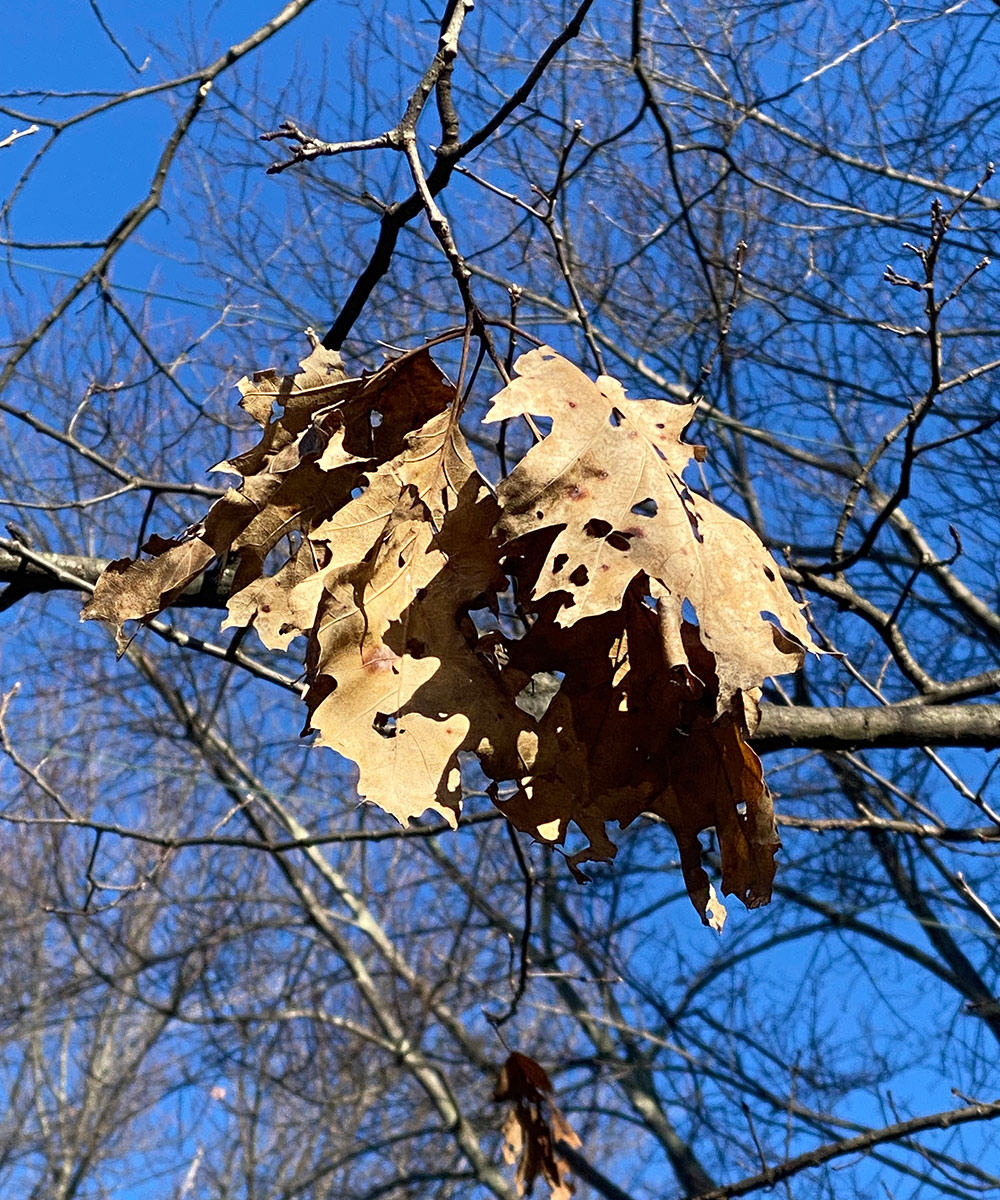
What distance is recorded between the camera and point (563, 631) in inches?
44.0

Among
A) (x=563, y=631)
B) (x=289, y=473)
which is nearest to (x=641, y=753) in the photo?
(x=563, y=631)

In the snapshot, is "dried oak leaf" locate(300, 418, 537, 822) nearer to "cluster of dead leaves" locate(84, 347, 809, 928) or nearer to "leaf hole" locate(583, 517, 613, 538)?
"cluster of dead leaves" locate(84, 347, 809, 928)

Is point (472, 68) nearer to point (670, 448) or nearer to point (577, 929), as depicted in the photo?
point (670, 448)

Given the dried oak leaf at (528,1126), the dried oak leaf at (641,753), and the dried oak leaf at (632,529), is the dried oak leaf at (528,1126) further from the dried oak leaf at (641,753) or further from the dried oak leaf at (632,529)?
the dried oak leaf at (632,529)

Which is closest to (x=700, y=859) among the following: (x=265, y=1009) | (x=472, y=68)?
(x=472, y=68)

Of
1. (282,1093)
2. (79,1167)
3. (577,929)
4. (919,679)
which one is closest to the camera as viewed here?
(919,679)

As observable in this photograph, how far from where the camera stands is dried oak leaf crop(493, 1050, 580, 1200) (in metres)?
3.44

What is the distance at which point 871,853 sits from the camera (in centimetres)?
688

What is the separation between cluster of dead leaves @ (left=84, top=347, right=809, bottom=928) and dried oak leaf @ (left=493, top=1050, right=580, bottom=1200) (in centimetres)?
247

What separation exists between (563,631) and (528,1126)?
2.87 metres

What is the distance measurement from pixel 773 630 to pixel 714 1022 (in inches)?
283

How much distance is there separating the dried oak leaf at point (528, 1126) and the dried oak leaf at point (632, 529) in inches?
106

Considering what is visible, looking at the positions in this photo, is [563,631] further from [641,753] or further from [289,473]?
[289,473]

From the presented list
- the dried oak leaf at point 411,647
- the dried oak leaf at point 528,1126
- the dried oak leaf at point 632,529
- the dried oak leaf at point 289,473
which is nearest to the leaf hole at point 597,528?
the dried oak leaf at point 632,529
